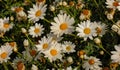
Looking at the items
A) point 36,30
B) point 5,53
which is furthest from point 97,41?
point 5,53

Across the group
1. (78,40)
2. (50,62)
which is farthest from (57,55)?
(78,40)

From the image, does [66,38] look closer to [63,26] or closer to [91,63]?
[63,26]

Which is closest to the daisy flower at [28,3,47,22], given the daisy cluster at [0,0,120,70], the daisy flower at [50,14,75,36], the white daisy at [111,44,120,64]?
the daisy cluster at [0,0,120,70]

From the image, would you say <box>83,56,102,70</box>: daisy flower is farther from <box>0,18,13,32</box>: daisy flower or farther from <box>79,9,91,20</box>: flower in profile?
<box>0,18,13,32</box>: daisy flower

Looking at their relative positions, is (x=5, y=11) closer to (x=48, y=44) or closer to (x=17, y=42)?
(x=17, y=42)

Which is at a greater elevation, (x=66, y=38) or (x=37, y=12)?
(x=37, y=12)

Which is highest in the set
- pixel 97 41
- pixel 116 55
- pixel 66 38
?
pixel 66 38
